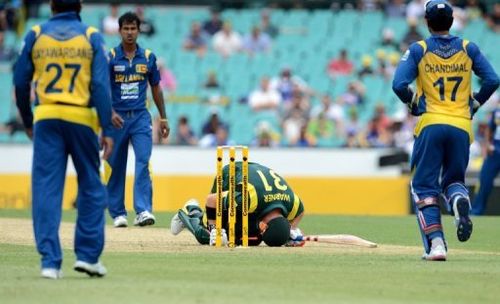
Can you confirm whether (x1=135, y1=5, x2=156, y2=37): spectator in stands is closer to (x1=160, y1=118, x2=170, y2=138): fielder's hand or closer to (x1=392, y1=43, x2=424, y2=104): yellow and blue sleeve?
(x1=160, y1=118, x2=170, y2=138): fielder's hand

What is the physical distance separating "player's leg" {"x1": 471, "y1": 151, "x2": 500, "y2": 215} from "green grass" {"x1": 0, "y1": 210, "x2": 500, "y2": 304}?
8.66 metres

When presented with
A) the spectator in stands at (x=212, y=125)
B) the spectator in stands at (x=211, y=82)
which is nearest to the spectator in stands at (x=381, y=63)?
the spectator in stands at (x=211, y=82)

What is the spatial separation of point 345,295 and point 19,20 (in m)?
23.0

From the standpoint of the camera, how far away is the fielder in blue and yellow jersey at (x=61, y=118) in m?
10.8

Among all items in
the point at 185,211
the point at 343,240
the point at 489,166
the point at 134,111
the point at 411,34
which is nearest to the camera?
the point at 343,240

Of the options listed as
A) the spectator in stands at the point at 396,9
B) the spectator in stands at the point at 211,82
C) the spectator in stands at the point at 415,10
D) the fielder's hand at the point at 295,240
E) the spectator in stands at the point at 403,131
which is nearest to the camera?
the fielder's hand at the point at 295,240

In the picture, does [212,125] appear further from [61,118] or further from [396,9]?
[61,118]

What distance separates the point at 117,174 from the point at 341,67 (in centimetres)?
1386

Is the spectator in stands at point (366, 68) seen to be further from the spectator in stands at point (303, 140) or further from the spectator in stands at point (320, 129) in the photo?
the spectator in stands at point (303, 140)

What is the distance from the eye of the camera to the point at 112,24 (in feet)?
103

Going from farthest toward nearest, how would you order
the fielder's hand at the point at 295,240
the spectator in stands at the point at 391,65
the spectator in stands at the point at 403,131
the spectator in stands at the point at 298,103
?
1. the spectator in stands at the point at 391,65
2. the spectator in stands at the point at 298,103
3. the spectator in stands at the point at 403,131
4. the fielder's hand at the point at 295,240

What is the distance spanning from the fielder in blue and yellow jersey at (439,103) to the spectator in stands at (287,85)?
16303 millimetres

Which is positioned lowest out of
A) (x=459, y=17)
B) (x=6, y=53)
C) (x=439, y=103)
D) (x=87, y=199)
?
(x=6, y=53)

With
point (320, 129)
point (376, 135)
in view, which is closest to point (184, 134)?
point (320, 129)
